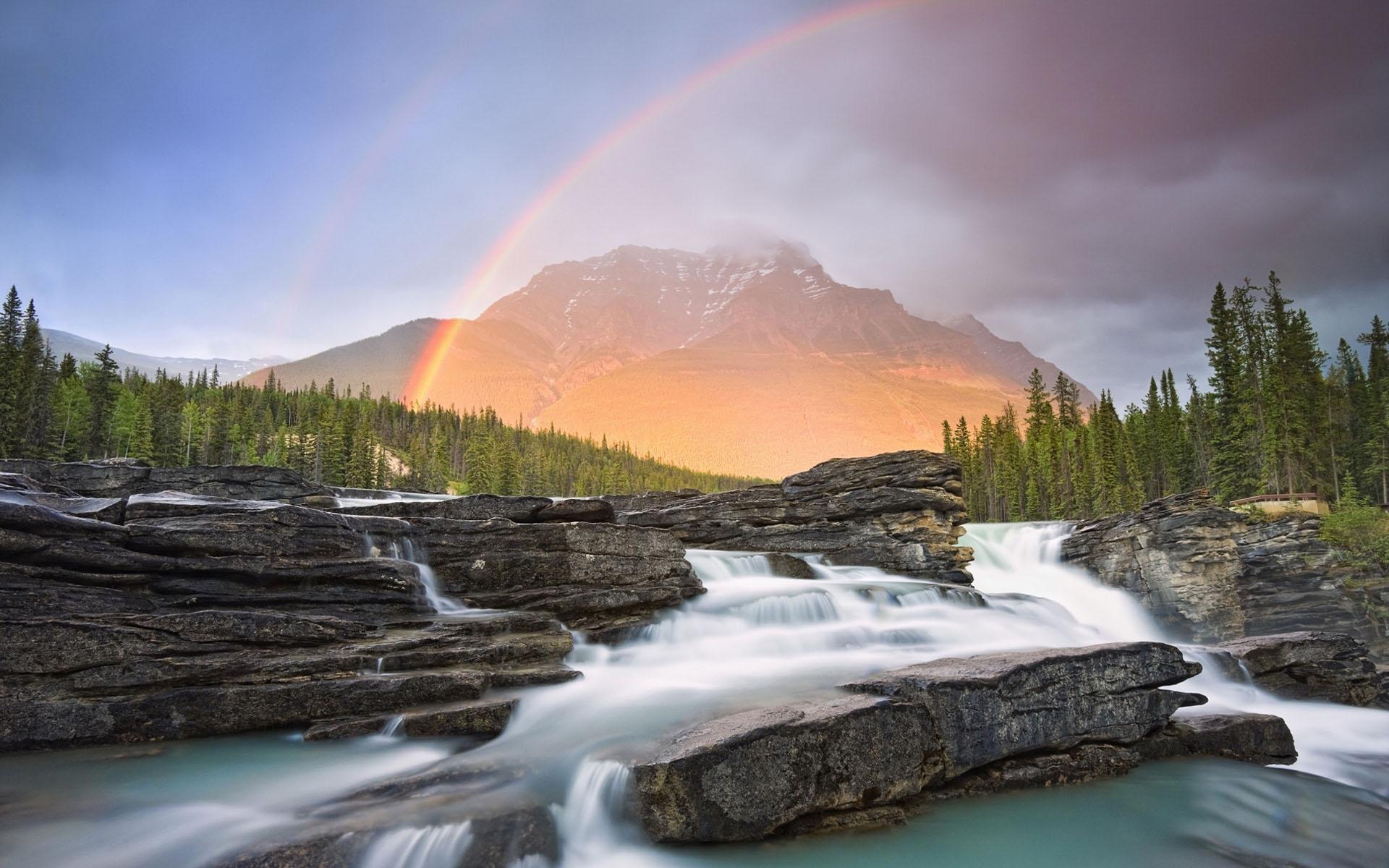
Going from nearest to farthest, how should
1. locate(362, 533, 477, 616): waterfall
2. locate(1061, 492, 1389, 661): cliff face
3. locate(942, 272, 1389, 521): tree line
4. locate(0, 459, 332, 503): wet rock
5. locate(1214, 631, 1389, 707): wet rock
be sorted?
1. locate(362, 533, 477, 616): waterfall
2. locate(1214, 631, 1389, 707): wet rock
3. locate(0, 459, 332, 503): wet rock
4. locate(1061, 492, 1389, 661): cliff face
5. locate(942, 272, 1389, 521): tree line

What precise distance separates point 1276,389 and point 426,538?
61.9m

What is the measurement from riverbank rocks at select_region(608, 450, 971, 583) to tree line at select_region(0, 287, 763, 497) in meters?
73.8

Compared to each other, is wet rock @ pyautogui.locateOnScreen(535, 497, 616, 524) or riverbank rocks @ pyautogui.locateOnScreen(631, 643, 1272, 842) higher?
wet rock @ pyautogui.locateOnScreen(535, 497, 616, 524)

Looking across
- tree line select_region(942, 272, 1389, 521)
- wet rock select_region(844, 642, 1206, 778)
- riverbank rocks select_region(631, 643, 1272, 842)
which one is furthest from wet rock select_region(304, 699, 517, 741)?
tree line select_region(942, 272, 1389, 521)

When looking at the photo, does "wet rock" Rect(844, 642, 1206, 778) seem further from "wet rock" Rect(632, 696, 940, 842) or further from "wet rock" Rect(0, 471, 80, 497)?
"wet rock" Rect(0, 471, 80, 497)

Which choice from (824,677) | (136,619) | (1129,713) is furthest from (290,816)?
(1129,713)

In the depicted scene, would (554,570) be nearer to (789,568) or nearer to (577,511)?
(577,511)

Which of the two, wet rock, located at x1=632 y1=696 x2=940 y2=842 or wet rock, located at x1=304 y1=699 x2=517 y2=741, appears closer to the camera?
wet rock, located at x1=632 y1=696 x2=940 y2=842

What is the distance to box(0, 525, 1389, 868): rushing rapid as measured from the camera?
7281 millimetres

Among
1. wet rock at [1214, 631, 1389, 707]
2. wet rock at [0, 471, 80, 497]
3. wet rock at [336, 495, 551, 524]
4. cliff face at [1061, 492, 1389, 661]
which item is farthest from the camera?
cliff face at [1061, 492, 1389, 661]

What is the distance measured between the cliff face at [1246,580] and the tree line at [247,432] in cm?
7734

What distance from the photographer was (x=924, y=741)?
862 centimetres

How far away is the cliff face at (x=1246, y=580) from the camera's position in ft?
110

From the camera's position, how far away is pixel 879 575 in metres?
24.3
